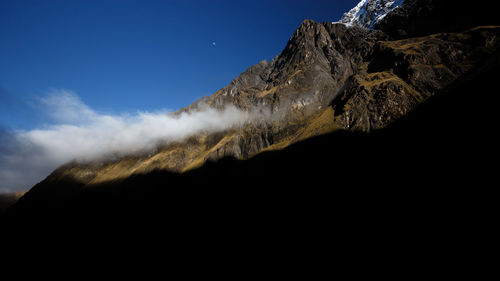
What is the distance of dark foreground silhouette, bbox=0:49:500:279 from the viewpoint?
4569 centimetres

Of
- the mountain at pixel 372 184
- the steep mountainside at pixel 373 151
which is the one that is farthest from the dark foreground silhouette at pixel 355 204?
the steep mountainside at pixel 373 151

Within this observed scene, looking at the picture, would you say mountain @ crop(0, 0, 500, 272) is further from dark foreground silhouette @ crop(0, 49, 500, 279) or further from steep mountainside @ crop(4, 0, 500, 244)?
steep mountainside @ crop(4, 0, 500, 244)

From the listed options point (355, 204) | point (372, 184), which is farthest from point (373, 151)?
point (355, 204)

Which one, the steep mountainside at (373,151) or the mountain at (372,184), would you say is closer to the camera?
the mountain at (372,184)

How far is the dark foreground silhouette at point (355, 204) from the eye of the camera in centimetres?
4569

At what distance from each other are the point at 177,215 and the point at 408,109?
197938 mm

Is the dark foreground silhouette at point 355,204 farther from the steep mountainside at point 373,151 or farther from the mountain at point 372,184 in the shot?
the steep mountainside at point 373,151

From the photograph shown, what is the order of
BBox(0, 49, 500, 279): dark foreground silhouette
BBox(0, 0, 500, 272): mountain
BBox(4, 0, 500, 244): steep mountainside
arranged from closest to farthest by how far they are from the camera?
1. BBox(0, 49, 500, 279): dark foreground silhouette
2. BBox(0, 0, 500, 272): mountain
3. BBox(4, 0, 500, 244): steep mountainside

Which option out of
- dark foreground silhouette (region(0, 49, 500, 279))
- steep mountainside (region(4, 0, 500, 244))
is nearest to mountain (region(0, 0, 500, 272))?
dark foreground silhouette (region(0, 49, 500, 279))

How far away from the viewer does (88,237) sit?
144m

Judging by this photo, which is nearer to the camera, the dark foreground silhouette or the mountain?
the dark foreground silhouette

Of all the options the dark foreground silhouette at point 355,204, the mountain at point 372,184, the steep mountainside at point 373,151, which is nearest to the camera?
the dark foreground silhouette at point 355,204

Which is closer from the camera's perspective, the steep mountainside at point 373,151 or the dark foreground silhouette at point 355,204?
the dark foreground silhouette at point 355,204

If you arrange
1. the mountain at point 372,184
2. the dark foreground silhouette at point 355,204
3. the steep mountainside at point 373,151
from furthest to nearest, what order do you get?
the steep mountainside at point 373,151 < the mountain at point 372,184 < the dark foreground silhouette at point 355,204
